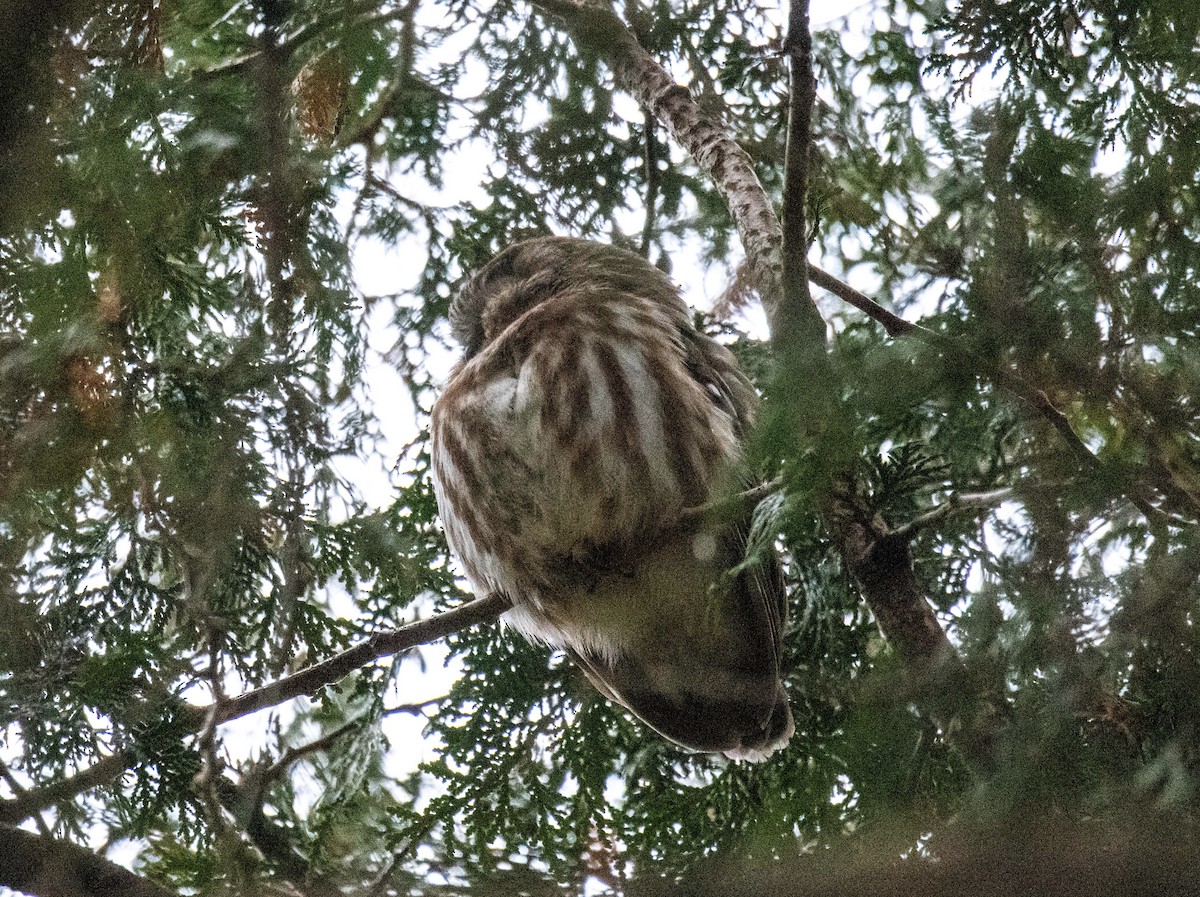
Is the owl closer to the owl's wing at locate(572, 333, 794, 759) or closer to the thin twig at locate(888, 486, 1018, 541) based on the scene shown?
the owl's wing at locate(572, 333, 794, 759)

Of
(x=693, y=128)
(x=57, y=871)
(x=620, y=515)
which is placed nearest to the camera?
(x=57, y=871)

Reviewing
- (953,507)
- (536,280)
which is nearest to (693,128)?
(536,280)

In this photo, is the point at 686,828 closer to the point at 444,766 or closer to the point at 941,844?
the point at 444,766

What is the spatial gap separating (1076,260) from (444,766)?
2.13 m

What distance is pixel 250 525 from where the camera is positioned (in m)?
2.67

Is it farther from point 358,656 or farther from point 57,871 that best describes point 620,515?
point 57,871

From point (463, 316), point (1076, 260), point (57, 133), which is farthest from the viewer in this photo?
point (463, 316)

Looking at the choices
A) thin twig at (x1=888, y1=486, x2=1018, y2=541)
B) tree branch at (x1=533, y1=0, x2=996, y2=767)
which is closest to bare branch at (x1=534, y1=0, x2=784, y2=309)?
tree branch at (x1=533, y1=0, x2=996, y2=767)

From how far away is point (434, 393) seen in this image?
165 inches

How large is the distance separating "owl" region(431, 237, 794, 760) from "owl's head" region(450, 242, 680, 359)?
34 centimetres

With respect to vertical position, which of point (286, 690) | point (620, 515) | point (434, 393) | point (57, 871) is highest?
point (434, 393)

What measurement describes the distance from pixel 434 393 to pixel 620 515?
1319 mm

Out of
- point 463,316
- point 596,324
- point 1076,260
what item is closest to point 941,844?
point 1076,260

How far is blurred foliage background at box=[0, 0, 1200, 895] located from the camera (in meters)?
1.94
